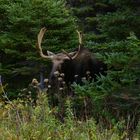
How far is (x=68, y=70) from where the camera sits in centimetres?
1309

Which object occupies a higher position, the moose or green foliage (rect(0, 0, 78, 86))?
green foliage (rect(0, 0, 78, 86))

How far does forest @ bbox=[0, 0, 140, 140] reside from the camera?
5.49 metres

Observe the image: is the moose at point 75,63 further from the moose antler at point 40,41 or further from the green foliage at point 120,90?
the green foliage at point 120,90

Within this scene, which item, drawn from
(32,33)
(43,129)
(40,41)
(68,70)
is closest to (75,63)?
(68,70)

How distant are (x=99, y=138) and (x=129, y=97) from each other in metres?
2.62

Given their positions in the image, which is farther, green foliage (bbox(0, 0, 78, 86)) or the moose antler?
green foliage (bbox(0, 0, 78, 86))

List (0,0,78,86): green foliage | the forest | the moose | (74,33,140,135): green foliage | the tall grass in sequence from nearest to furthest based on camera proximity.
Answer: the tall grass < the forest < (74,33,140,135): green foliage < the moose < (0,0,78,86): green foliage

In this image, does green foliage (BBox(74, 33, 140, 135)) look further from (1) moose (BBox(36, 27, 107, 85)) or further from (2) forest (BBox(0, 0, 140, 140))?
(1) moose (BBox(36, 27, 107, 85))

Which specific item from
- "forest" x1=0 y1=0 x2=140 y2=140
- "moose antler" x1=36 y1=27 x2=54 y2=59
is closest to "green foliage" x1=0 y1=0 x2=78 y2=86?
"forest" x1=0 y1=0 x2=140 y2=140

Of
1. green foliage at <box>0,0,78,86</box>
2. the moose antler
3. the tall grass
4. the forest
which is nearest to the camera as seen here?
the tall grass

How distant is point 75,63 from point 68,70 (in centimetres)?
28

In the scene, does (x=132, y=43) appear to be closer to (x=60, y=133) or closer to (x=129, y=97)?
(x=129, y=97)

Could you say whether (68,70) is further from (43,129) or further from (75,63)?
(43,129)

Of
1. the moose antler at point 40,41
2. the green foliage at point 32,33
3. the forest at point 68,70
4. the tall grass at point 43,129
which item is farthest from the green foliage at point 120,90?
the green foliage at point 32,33
